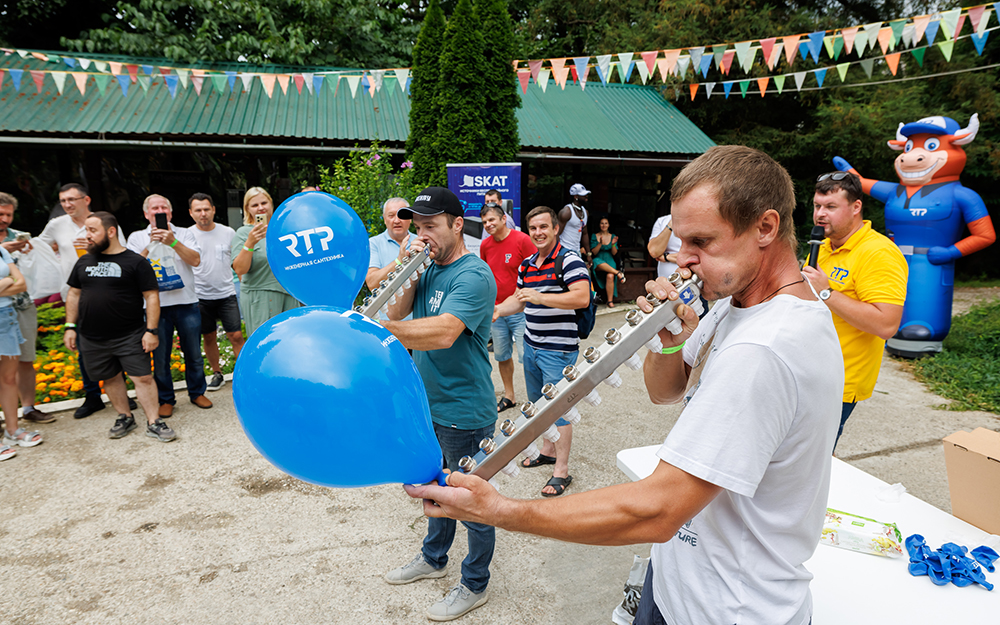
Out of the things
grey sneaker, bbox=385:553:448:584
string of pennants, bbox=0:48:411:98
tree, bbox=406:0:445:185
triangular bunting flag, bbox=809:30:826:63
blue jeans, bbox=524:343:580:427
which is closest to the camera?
grey sneaker, bbox=385:553:448:584

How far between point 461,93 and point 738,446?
26.7 ft

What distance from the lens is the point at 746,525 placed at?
3.94ft

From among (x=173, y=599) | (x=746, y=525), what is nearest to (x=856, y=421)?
(x=746, y=525)

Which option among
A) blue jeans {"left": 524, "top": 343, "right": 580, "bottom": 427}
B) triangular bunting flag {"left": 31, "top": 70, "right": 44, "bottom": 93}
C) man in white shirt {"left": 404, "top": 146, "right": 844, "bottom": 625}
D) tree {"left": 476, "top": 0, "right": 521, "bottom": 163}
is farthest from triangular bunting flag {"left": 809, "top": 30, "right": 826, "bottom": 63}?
triangular bunting flag {"left": 31, "top": 70, "right": 44, "bottom": 93}

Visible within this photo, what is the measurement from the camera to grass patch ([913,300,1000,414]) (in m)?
5.81

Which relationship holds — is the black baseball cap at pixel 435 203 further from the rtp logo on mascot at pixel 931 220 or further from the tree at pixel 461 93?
the rtp logo on mascot at pixel 931 220

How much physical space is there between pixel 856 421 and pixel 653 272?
6.36 metres

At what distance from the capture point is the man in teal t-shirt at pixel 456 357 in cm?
259

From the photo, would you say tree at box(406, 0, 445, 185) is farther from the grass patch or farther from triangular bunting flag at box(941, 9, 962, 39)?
the grass patch

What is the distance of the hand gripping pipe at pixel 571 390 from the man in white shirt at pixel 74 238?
4802 mm

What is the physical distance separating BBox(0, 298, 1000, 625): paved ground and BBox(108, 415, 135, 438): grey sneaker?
8 cm

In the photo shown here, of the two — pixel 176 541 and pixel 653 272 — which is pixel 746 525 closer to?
pixel 176 541

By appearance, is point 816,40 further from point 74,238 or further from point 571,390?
point 74,238

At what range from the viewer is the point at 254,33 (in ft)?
40.1
